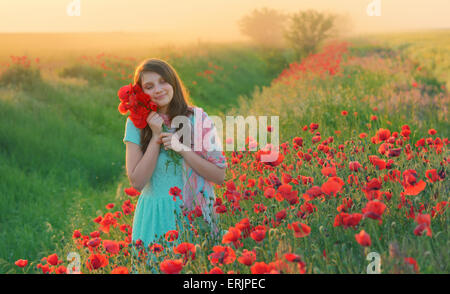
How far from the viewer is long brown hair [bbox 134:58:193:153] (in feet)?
8.75

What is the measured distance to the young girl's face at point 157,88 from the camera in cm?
265

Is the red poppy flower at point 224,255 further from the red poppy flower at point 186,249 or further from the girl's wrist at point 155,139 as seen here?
the girl's wrist at point 155,139

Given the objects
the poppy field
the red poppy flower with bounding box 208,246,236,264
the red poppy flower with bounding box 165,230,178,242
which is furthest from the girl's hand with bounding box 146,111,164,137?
the red poppy flower with bounding box 208,246,236,264

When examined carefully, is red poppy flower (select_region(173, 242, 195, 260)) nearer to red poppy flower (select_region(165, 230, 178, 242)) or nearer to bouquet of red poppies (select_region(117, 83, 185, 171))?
red poppy flower (select_region(165, 230, 178, 242))

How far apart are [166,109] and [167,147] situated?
40cm

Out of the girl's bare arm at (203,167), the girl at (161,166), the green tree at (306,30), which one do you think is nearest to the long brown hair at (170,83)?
the girl at (161,166)

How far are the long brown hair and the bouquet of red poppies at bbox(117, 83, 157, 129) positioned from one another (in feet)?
0.63

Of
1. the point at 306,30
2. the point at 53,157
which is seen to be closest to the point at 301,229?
the point at 53,157

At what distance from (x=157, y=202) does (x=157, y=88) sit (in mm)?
→ 702

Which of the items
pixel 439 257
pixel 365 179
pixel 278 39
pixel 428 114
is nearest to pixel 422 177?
pixel 365 179

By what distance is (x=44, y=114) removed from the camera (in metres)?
7.38

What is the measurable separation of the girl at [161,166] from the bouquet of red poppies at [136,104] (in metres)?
0.04
